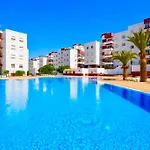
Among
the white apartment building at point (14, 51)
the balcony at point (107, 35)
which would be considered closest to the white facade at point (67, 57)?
the balcony at point (107, 35)

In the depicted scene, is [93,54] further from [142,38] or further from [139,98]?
[139,98]

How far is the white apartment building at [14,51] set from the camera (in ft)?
186

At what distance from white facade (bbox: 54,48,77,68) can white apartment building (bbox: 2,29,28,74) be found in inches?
1026

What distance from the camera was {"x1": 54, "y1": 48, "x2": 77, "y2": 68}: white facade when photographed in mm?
85125

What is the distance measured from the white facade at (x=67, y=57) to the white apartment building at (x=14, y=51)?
26.1 m

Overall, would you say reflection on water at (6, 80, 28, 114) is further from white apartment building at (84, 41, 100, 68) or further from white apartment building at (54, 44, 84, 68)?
white apartment building at (54, 44, 84, 68)

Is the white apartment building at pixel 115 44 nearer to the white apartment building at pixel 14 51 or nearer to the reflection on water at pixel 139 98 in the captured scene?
the white apartment building at pixel 14 51

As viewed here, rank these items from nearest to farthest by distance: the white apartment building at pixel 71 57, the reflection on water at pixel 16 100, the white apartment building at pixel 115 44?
the reflection on water at pixel 16 100 → the white apartment building at pixel 115 44 → the white apartment building at pixel 71 57

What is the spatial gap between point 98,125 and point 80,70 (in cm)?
5995

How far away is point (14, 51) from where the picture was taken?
59.4 m

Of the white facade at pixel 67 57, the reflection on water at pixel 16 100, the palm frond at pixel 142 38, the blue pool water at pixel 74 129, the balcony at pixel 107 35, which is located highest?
the balcony at pixel 107 35

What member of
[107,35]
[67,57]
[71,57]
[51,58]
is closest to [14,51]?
[71,57]

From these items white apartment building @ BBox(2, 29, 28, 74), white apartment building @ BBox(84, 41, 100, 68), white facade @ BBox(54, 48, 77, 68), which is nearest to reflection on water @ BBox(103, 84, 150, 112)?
white apartment building @ BBox(2, 29, 28, 74)

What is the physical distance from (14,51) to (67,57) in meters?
31.5
